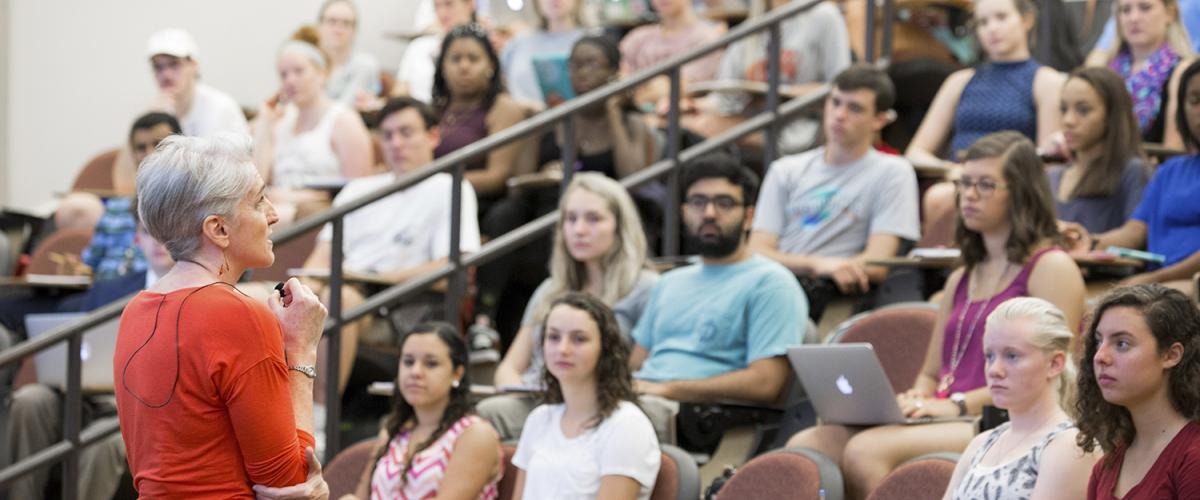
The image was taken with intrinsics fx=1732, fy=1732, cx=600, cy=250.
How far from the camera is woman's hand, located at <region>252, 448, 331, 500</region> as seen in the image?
2.46 metres

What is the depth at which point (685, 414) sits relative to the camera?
458cm

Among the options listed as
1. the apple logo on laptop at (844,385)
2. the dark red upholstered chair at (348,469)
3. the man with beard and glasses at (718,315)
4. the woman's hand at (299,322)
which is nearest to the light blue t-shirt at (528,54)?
the man with beard and glasses at (718,315)

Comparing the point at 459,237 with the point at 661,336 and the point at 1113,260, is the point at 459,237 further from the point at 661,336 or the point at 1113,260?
the point at 1113,260

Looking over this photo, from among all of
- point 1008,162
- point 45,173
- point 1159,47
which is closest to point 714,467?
point 1008,162

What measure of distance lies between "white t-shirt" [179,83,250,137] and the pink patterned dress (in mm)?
3169

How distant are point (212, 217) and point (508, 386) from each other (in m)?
2.44

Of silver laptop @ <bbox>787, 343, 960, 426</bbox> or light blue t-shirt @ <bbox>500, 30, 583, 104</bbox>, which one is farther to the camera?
light blue t-shirt @ <bbox>500, 30, 583, 104</bbox>

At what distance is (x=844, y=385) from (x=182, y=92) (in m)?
4.28

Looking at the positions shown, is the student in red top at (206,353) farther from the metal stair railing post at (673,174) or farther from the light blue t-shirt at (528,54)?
the light blue t-shirt at (528,54)

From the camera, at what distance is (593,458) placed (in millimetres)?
4281

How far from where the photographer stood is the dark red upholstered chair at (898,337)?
4648mm

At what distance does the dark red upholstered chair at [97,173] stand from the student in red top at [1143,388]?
18.8ft

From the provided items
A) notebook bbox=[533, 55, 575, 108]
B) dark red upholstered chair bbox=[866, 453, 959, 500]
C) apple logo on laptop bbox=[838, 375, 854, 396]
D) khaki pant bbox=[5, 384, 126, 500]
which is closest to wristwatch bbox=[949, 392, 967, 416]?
apple logo on laptop bbox=[838, 375, 854, 396]

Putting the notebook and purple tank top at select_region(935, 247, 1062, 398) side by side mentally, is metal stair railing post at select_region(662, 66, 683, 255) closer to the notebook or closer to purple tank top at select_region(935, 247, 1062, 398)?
the notebook
